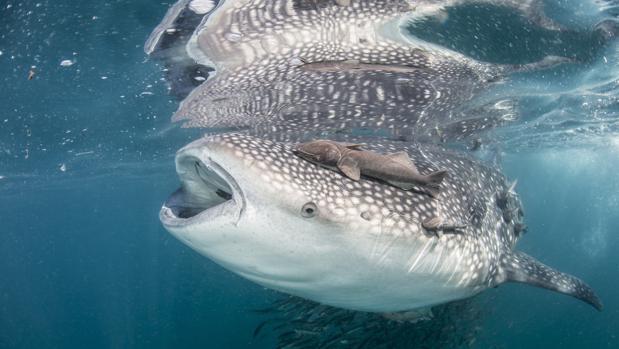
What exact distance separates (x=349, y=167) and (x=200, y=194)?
1.24 meters

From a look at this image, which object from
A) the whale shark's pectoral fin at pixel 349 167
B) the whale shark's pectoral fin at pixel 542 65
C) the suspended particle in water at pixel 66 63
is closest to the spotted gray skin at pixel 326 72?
the whale shark's pectoral fin at pixel 542 65

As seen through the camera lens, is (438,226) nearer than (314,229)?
No

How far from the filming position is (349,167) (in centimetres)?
364

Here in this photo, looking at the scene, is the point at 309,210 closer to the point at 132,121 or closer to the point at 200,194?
the point at 200,194

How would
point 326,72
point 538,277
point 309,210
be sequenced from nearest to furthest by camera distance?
1. point 309,210
2. point 538,277
3. point 326,72

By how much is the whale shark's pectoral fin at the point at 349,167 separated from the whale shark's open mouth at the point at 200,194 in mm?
907

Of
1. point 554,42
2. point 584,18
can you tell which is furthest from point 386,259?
point 554,42

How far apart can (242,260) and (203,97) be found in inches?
275

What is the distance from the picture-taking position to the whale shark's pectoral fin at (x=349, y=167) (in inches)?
142

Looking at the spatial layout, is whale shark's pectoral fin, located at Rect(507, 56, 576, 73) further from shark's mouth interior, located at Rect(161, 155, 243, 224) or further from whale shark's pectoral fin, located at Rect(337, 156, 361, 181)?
shark's mouth interior, located at Rect(161, 155, 243, 224)

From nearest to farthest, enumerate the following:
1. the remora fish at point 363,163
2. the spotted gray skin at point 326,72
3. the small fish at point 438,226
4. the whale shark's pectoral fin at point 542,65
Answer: the remora fish at point 363,163 → the small fish at point 438,226 → the spotted gray skin at point 326,72 → the whale shark's pectoral fin at point 542,65

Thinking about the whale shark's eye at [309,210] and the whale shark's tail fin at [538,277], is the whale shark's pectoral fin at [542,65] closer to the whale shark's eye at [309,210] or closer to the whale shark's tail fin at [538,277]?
the whale shark's tail fin at [538,277]

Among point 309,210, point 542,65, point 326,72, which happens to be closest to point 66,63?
point 326,72

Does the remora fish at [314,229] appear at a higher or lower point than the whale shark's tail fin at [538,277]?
higher
